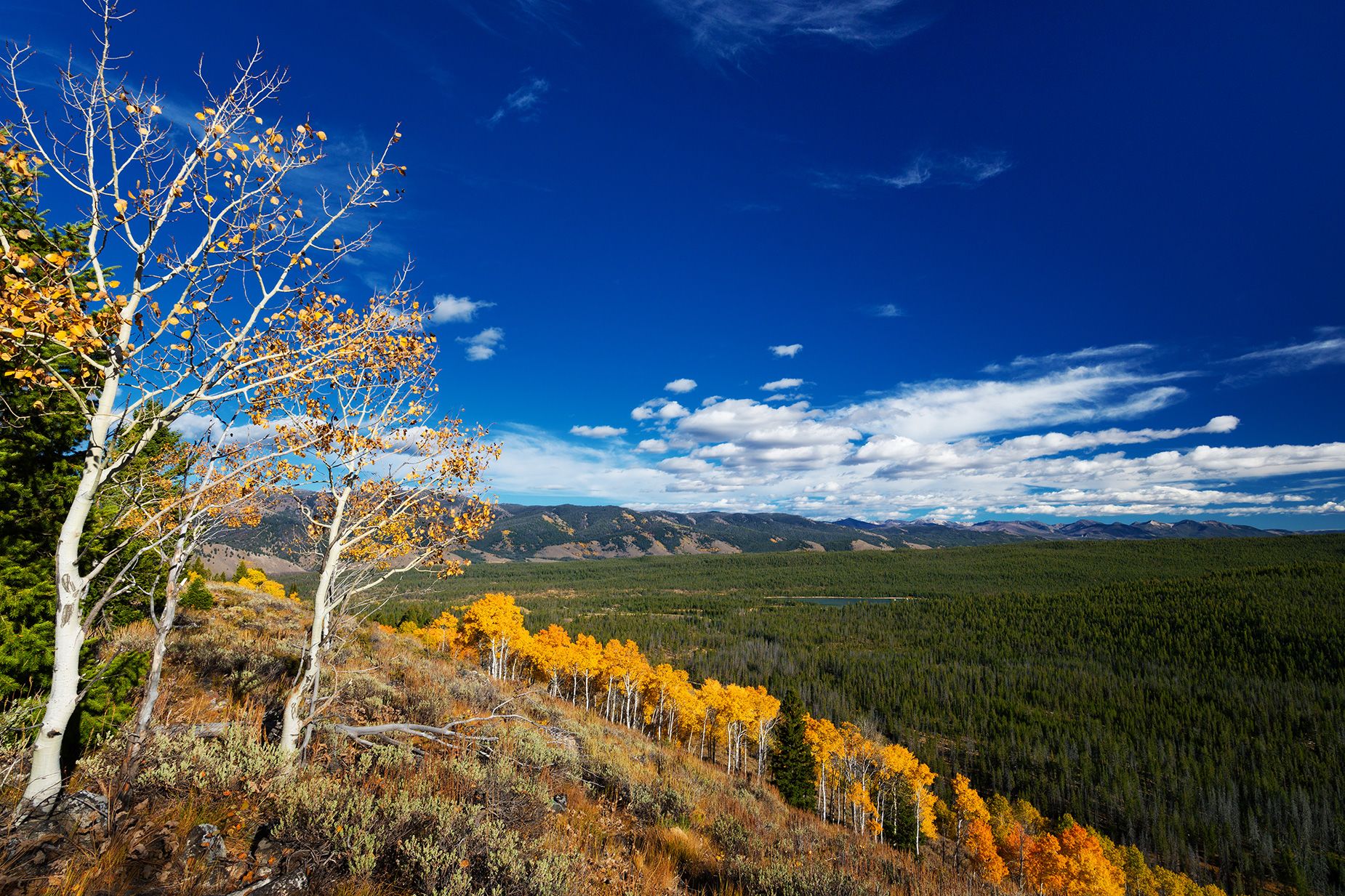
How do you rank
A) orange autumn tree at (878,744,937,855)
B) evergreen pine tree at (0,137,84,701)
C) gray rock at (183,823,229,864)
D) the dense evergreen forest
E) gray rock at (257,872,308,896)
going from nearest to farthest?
gray rock at (257,872,308,896) < gray rock at (183,823,229,864) < evergreen pine tree at (0,137,84,701) < orange autumn tree at (878,744,937,855) < the dense evergreen forest

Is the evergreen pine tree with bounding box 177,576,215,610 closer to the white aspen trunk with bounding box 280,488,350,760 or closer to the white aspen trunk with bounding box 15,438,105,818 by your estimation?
the white aspen trunk with bounding box 280,488,350,760

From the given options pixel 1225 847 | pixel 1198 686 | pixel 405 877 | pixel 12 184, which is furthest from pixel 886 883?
pixel 1198 686

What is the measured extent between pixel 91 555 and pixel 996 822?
91.2 m

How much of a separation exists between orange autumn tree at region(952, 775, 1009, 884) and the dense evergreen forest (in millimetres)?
21607

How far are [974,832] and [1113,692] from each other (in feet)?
296

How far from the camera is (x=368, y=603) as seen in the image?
8641 mm

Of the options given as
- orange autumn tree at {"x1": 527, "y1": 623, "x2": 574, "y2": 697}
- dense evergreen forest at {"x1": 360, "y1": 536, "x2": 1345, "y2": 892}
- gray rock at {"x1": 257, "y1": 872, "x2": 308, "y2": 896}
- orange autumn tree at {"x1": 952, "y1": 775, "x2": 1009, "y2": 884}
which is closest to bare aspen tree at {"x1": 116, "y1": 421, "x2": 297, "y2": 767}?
gray rock at {"x1": 257, "y1": 872, "x2": 308, "y2": 896}

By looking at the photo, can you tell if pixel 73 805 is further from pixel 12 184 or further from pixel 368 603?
pixel 12 184

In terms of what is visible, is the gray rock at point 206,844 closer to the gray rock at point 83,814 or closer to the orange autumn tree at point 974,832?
the gray rock at point 83,814

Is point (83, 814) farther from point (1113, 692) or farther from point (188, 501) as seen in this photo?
point (1113, 692)

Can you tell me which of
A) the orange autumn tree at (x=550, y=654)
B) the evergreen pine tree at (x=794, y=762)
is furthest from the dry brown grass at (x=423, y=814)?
the orange autumn tree at (x=550, y=654)

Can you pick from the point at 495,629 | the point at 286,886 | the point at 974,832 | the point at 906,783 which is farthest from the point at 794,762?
the point at 286,886

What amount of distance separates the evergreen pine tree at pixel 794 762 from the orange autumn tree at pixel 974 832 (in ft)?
83.1

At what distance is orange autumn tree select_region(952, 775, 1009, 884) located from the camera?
5584 cm
